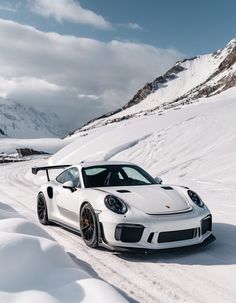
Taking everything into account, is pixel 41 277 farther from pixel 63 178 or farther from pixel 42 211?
pixel 42 211

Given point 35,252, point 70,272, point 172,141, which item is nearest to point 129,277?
point 70,272

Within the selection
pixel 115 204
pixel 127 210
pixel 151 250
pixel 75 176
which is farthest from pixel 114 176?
pixel 151 250

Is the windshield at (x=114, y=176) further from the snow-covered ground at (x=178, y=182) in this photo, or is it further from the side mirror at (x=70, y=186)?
the snow-covered ground at (x=178, y=182)

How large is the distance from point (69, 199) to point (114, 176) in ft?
2.82

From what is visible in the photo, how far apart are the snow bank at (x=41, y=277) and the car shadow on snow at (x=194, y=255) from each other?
118 cm

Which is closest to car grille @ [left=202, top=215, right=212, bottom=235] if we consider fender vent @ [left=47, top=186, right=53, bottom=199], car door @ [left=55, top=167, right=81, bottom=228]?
car door @ [left=55, top=167, right=81, bottom=228]

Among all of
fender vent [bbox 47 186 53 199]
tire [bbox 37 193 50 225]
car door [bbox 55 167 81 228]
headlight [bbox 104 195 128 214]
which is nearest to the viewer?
headlight [bbox 104 195 128 214]

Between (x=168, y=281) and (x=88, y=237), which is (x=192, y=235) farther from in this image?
(x=88, y=237)

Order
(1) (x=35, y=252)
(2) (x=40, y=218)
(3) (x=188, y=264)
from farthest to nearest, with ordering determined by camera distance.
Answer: (2) (x=40, y=218)
(3) (x=188, y=264)
(1) (x=35, y=252)

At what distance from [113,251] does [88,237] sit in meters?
0.47

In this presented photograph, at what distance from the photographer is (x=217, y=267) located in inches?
206

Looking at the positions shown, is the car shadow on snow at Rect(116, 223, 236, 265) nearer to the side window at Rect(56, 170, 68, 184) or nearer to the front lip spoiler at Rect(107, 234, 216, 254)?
the front lip spoiler at Rect(107, 234, 216, 254)

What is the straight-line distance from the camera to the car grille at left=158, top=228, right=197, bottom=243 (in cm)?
559

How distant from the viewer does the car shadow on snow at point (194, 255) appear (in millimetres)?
5504
